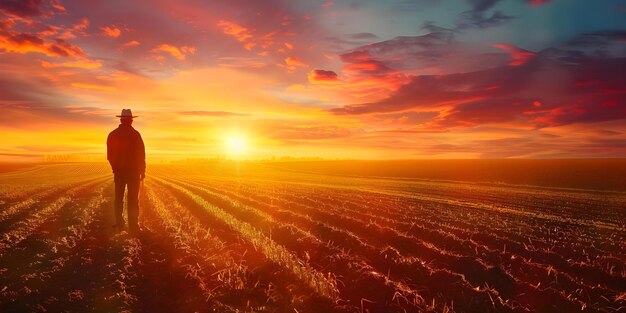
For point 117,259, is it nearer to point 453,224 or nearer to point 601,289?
point 601,289

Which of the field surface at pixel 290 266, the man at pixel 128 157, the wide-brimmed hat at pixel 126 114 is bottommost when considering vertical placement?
the field surface at pixel 290 266

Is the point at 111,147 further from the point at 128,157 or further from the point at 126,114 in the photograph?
the point at 126,114

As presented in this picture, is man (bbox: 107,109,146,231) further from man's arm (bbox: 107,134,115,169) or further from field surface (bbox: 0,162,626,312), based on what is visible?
field surface (bbox: 0,162,626,312)

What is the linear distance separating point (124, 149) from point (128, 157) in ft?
0.70

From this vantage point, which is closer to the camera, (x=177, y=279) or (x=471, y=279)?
→ (x=177, y=279)

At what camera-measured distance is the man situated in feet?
34.1

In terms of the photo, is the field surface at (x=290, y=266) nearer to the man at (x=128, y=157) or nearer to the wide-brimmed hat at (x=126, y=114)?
the man at (x=128, y=157)

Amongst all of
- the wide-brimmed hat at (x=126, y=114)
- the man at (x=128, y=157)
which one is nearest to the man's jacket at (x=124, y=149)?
the man at (x=128, y=157)

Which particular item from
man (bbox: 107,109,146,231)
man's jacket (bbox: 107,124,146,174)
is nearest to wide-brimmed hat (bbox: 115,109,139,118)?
man (bbox: 107,109,146,231)

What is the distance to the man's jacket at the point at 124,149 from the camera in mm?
A: 10375

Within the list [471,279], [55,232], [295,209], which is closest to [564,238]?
[471,279]

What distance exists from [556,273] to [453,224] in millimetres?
6802

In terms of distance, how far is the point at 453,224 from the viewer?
1509 centimetres

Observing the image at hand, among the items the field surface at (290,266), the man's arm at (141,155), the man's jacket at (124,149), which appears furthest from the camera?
the man's arm at (141,155)
